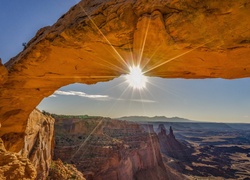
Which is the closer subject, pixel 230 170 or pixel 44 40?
pixel 44 40

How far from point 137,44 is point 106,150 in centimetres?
2351

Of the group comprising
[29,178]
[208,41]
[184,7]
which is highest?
[184,7]

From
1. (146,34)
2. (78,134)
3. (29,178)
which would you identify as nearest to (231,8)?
(146,34)

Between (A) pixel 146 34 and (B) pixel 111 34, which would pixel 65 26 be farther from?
(A) pixel 146 34

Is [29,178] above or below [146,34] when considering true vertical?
below

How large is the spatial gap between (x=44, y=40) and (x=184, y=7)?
4139 mm

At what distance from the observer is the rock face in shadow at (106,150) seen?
24703 mm

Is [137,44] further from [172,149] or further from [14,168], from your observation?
[172,149]

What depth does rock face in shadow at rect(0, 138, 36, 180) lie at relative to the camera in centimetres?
495

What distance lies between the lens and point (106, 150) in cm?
2688

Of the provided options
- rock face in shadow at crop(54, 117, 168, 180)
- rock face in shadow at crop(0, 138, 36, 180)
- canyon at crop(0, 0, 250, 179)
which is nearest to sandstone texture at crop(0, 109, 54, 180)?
canyon at crop(0, 0, 250, 179)

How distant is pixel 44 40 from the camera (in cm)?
633

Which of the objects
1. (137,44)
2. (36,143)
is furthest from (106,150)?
(137,44)

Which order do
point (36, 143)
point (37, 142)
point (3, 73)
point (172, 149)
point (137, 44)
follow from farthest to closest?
1. point (172, 149)
2. point (37, 142)
3. point (36, 143)
4. point (3, 73)
5. point (137, 44)
